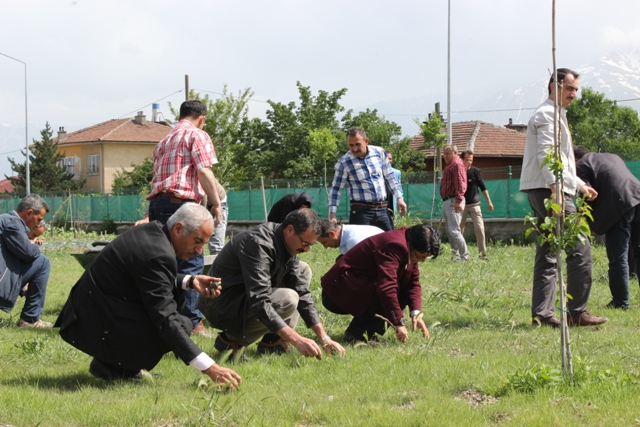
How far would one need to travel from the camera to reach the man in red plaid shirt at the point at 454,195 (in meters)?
12.2

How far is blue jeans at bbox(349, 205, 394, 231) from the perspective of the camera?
8953 millimetres

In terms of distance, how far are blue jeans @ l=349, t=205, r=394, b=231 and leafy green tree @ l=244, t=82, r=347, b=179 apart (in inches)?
1426

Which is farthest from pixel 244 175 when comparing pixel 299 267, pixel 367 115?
pixel 299 267

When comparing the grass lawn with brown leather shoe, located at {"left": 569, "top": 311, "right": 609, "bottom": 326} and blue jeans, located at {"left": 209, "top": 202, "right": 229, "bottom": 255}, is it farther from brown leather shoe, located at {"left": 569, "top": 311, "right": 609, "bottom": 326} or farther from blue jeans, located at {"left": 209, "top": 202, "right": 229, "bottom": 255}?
blue jeans, located at {"left": 209, "top": 202, "right": 229, "bottom": 255}

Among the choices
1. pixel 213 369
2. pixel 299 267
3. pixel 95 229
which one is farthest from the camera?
pixel 95 229

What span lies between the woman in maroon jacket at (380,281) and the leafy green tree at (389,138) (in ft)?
106

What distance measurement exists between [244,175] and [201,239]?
40.9 m

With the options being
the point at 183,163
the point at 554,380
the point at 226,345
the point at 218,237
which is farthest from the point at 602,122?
the point at 554,380

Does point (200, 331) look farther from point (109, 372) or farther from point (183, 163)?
point (109, 372)

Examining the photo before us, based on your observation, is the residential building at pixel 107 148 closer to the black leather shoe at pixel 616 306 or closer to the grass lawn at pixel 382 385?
the black leather shoe at pixel 616 306

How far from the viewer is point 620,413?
144 inches

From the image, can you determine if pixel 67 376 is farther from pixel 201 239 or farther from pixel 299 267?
pixel 299 267

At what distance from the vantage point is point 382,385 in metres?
4.49

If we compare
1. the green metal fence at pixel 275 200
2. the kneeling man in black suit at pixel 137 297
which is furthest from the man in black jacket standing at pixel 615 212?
the green metal fence at pixel 275 200
